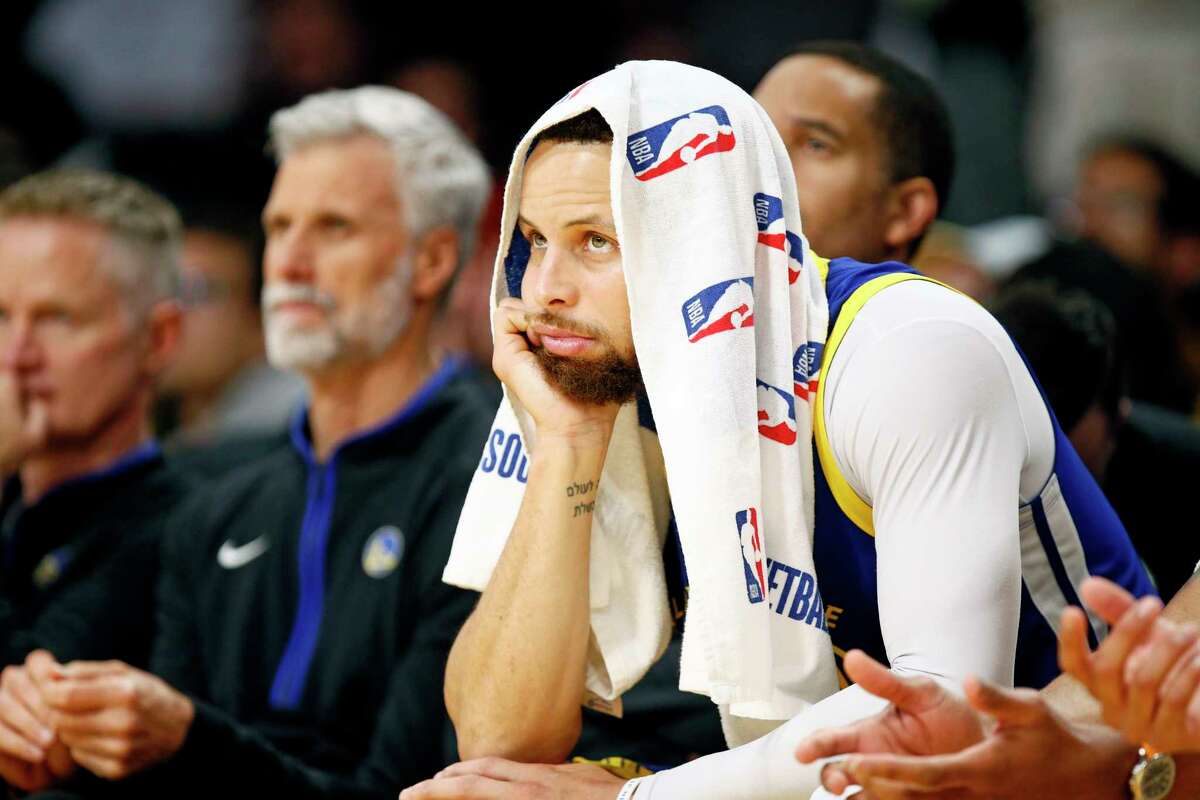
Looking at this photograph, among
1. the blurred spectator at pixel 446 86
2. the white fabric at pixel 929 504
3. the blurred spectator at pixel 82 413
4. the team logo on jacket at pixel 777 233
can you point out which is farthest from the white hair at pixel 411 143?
the blurred spectator at pixel 446 86

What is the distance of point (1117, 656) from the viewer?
6.27 feet

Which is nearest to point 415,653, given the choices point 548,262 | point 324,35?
point 548,262

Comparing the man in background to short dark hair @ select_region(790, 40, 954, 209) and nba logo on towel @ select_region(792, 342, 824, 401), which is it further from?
nba logo on towel @ select_region(792, 342, 824, 401)

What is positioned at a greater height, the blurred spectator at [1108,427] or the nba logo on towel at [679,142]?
the nba logo on towel at [679,142]

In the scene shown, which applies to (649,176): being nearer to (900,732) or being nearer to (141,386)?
(900,732)

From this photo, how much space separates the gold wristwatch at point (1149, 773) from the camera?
2090 millimetres

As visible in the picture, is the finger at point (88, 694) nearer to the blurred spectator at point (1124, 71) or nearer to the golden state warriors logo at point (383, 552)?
the golden state warriors logo at point (383, 552)

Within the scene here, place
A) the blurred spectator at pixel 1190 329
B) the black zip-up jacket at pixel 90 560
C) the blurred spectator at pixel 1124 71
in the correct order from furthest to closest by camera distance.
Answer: the blurred spectator at pixel 1124 71, the blurred spectator at pixel 1190 329, the black zip-up jacket at pixel 90 560

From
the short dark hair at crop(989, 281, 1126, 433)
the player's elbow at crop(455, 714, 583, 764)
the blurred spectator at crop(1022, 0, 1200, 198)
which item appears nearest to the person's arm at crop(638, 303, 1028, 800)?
the player's elbow at crop(455, 714, 583, 764)

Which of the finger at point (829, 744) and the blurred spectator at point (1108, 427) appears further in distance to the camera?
the blurred spectator at point (1108, 427)

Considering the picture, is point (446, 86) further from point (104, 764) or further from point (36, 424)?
point (104, 764)

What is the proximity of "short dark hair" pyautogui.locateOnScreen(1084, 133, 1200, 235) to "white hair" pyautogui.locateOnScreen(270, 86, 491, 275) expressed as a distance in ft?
11.2

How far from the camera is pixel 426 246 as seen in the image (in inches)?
163

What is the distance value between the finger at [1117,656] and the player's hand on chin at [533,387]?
947 mm
